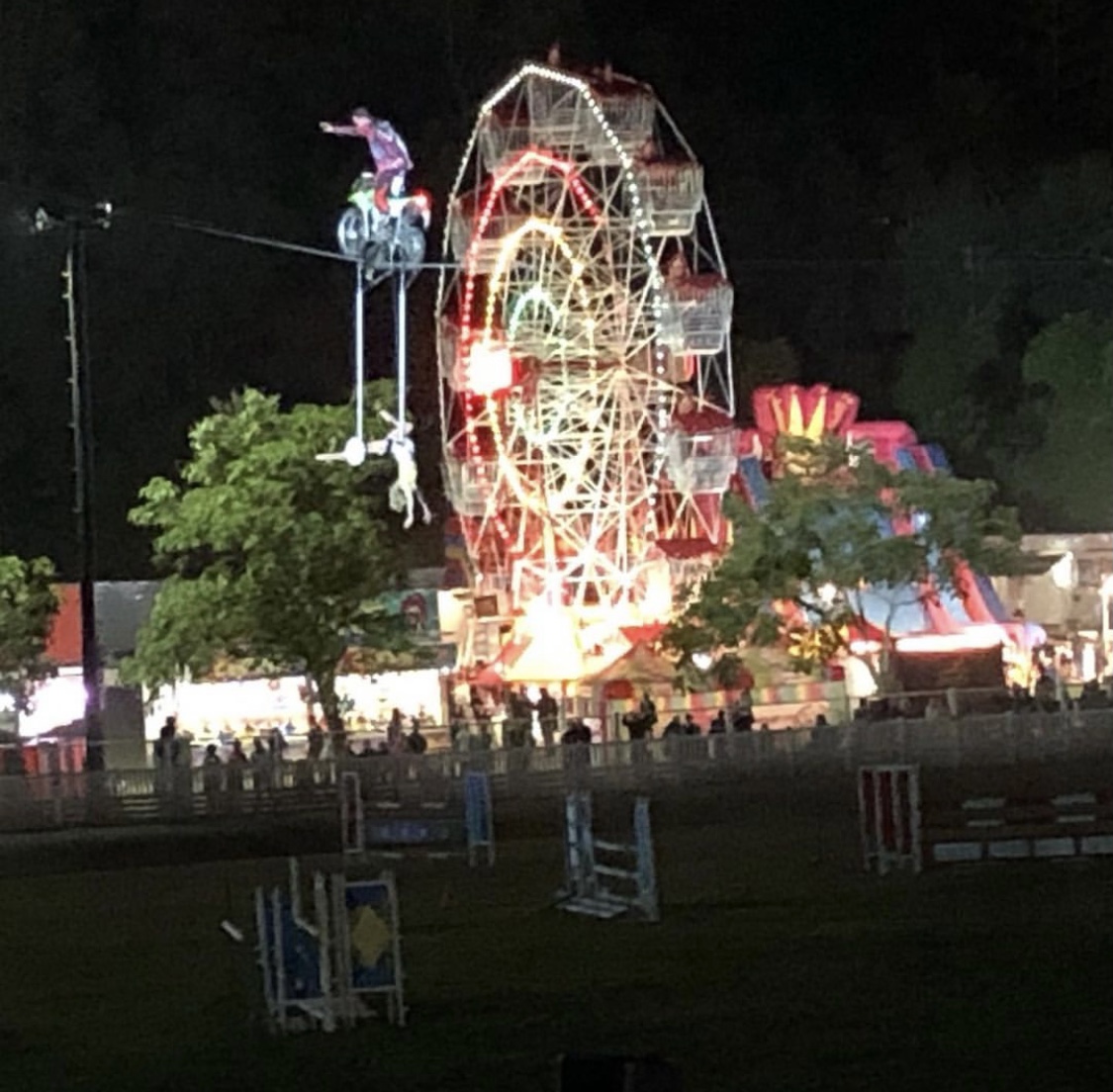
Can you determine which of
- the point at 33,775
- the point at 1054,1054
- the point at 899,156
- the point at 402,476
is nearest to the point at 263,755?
the point at 33,775

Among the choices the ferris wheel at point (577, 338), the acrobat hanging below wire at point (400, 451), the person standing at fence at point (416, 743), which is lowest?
the person standing at fence at point (416, 743)

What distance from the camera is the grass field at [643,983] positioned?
1312 cm

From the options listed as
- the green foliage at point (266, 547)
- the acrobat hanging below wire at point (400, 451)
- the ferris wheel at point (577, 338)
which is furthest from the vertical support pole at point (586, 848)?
the ferris wheel at point (577, 338)

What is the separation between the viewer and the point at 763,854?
25219mm

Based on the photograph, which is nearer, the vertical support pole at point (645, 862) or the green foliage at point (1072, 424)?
the vertical support pole at point (645, 862)

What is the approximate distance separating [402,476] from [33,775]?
12705mm

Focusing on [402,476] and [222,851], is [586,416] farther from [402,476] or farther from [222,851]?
[222,851]

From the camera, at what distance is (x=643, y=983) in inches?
637

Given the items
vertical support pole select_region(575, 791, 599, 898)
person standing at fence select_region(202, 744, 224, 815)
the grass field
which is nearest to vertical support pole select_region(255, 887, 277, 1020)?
the grass field

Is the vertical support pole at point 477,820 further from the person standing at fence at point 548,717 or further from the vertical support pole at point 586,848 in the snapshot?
the person standing at fence at point 548,717

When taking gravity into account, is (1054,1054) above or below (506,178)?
below

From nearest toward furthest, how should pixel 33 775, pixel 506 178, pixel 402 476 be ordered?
pixel 33 775, pixel 402 476, pixel 506 178

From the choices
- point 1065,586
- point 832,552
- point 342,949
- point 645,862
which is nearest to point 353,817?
point 645,862

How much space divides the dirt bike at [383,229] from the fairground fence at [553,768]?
12219mm
